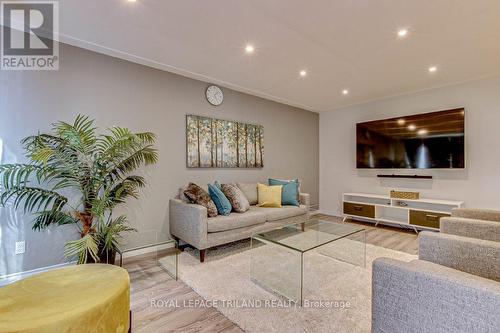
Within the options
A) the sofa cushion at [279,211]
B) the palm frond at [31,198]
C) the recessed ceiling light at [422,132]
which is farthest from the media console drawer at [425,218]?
the palm frond at [31,198]

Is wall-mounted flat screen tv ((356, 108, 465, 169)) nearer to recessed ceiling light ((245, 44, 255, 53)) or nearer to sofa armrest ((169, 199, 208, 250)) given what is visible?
recessed ceiling light ((245, 44, 255, 53))

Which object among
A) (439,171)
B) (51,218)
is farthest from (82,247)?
(439,171)

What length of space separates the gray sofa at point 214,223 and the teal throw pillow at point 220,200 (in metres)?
0.10

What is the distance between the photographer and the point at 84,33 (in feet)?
8.06

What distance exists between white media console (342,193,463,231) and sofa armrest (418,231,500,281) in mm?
2564

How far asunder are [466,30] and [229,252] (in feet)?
11.6

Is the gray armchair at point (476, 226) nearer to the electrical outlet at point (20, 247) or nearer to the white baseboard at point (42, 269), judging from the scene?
the white baseboard at point (42, 269)

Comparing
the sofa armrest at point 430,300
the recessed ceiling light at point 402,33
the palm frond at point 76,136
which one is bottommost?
the sofa armrest at point 430,300

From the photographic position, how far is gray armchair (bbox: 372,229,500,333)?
0.92 metres

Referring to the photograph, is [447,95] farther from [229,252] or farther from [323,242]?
[229,252]

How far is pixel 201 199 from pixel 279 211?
1.23m

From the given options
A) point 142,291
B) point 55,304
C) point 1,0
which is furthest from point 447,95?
point 1,0

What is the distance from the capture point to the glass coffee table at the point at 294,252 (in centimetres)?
221

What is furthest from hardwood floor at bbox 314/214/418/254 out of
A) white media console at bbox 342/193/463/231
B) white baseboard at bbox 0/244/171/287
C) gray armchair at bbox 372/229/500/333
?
white baseboard at bbox 0/244/171/287
